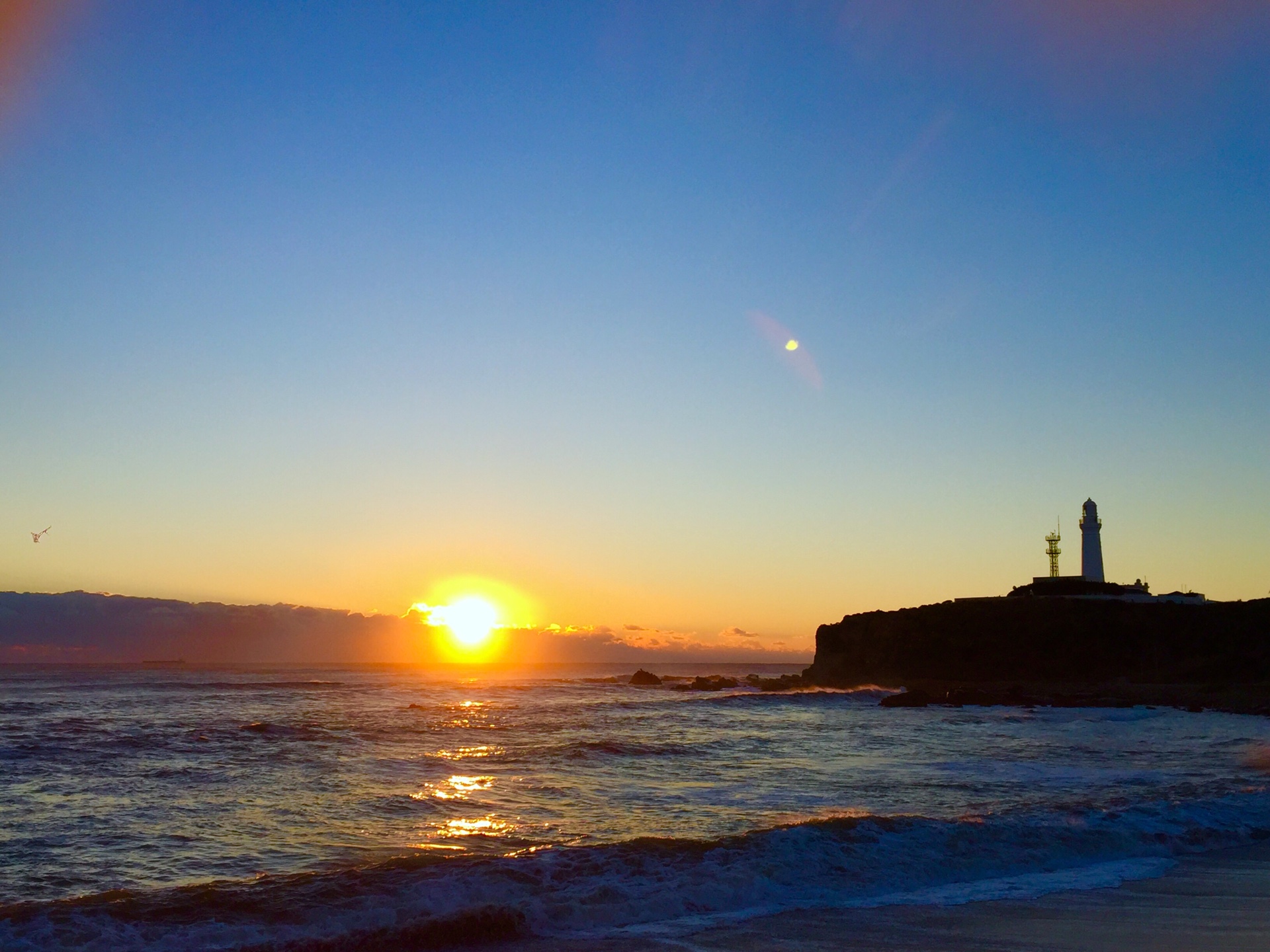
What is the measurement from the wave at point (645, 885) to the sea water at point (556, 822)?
0.03 meters

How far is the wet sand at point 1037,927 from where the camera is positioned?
Answer: 23.3ft

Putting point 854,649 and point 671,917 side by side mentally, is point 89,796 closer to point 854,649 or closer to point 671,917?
point 671,917

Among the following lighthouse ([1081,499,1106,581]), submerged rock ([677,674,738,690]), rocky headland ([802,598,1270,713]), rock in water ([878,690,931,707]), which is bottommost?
submerged rock ([677,674,738,690])

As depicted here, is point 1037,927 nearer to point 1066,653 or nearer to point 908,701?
point 908,701

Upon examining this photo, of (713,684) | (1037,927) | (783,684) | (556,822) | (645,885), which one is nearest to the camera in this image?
(1037,927)

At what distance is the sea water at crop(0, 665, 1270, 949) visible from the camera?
26.7ft

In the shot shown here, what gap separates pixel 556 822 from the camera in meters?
12.5

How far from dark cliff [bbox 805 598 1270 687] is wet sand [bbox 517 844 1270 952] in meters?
46.4

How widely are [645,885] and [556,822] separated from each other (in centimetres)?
388

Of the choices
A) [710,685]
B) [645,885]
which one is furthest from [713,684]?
[645,885]

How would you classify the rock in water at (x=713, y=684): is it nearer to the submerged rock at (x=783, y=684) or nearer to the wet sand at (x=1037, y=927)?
the submerged rock at (x=783, y=684)

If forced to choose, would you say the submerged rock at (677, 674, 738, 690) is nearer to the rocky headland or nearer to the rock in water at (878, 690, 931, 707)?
the rocky headland

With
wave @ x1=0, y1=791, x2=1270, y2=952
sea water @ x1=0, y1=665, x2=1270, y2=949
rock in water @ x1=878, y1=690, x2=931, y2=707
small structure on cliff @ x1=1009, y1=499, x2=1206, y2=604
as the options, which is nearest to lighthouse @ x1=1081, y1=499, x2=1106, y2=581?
small structure on cliff @ x1=1009, y1=499, x2=1206, y2=604

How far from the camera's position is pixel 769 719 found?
3431 cm
